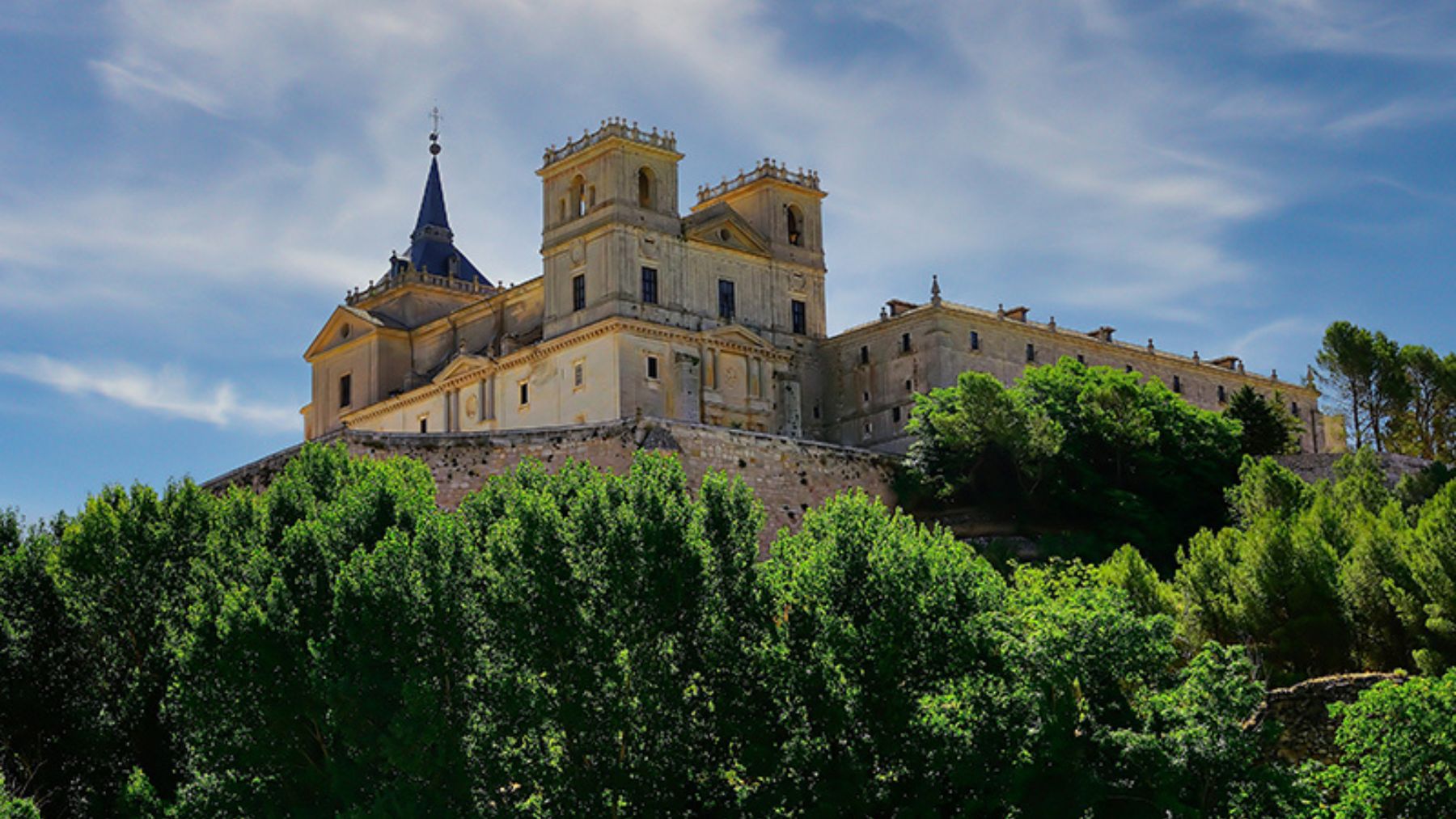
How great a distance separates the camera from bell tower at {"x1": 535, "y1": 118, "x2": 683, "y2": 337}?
63500mm

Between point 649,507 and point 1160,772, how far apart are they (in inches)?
373

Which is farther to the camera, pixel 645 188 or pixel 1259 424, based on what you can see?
pixel 645 188

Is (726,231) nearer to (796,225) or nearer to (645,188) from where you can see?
(645,188)

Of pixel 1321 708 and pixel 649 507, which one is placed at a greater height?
pixel 649 507

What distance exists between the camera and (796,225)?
2758 inches

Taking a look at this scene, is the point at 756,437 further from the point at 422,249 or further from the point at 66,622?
the point at 422,249

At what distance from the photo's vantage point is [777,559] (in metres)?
29.3

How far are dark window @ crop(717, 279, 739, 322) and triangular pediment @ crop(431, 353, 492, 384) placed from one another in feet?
28.1

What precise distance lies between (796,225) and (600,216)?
913cm

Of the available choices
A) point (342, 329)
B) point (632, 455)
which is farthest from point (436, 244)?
point (632, 455)

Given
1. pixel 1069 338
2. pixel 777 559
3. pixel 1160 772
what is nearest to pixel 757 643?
pixel 777 559

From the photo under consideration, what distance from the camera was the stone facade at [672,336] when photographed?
6331cm

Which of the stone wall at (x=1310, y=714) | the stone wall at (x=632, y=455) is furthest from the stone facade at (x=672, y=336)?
the stone wall at (x=1310, y=714)

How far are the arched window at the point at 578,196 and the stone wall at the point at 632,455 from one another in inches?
585
